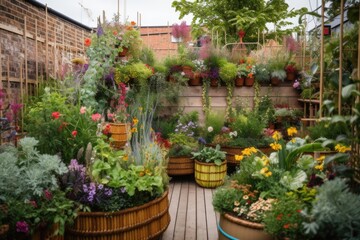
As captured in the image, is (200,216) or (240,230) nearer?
(240,230)

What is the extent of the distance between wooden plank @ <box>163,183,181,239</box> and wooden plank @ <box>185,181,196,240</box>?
0.14 meters

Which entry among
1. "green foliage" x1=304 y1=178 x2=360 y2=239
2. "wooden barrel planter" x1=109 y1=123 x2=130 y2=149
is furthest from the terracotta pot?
"green foliage" x1=304 y1=178 x2=360 y2=239

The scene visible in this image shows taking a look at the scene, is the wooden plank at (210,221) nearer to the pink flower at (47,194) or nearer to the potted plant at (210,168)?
the potted plant at (210,168)

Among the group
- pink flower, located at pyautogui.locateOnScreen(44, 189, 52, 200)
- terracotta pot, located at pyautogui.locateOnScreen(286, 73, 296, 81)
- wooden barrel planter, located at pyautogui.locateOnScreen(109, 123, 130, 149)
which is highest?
terracotta pot, located at pyautogui.locateOnScreen(286, 73, 296, 81)

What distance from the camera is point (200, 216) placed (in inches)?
134

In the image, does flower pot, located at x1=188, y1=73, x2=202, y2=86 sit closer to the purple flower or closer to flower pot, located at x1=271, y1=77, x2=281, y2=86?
flower pot, located at x1=271, y1=77, x2=281, y2=86

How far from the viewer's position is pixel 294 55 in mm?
5730

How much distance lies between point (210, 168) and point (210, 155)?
0.19m

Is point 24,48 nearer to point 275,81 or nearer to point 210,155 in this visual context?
point 210,155

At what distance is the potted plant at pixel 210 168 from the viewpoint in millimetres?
4309

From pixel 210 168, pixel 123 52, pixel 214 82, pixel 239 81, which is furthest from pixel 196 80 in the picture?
pixel 210 168

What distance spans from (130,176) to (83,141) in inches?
24.3

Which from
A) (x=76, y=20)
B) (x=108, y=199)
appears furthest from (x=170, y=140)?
(x=76, y=20)

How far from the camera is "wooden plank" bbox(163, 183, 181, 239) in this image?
2972 millimetres
